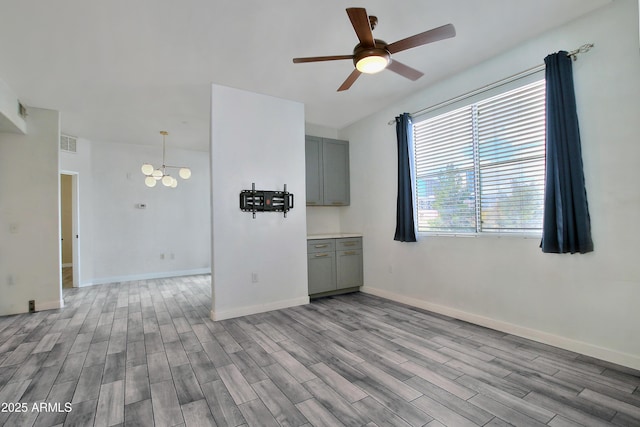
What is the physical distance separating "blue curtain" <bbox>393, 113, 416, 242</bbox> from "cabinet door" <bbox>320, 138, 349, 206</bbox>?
4.25 feet

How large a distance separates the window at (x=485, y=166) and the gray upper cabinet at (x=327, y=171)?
1469mm

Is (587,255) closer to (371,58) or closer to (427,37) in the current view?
(427,37)

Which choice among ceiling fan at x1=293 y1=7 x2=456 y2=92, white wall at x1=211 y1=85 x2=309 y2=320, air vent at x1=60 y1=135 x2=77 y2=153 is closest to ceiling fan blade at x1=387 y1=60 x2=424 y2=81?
ceiling fan at x1=293 y1=7 x2=456 y2=92

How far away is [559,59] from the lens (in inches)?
104

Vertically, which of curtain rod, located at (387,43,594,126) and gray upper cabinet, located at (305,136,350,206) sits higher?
curtain rod, located at (387,43,594,126)

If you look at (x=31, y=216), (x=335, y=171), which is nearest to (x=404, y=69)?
(x=335, y=171)

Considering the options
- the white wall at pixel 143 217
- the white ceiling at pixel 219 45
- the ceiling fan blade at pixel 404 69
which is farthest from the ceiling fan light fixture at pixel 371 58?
the white wall at pixel 143 217

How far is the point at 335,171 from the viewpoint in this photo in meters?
5.19

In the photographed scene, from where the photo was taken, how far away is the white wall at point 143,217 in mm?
6039

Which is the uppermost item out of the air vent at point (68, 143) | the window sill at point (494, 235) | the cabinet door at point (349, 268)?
the air vent at point (68, 143)

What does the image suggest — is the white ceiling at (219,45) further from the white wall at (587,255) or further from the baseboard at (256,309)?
the baseboard at (256,309)

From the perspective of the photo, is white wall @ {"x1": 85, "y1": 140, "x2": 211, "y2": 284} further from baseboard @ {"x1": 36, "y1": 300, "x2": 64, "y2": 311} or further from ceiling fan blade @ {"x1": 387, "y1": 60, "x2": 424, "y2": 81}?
ceiling fan blade @ {"x1": 387, "y1": 60, "x2": 424, "y2": 81}

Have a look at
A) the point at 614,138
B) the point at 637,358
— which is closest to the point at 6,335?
the point at 637,358

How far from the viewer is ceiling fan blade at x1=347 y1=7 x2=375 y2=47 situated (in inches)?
70.7
